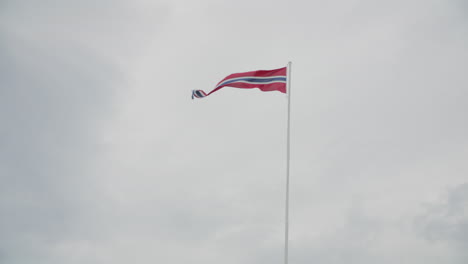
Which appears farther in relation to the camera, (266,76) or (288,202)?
(266,76)

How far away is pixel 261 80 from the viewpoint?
29781mm

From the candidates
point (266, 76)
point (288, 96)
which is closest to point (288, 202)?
point (288, 96)

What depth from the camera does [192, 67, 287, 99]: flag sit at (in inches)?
1143

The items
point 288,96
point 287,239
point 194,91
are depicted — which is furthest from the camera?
point 194,91

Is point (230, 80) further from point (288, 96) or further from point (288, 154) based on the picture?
point (288, 154)

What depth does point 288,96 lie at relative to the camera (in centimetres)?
2766

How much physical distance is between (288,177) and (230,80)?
852 cm

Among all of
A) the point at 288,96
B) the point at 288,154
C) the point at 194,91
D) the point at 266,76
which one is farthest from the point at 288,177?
the point at 194,91

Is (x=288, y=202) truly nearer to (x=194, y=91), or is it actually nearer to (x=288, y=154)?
(x=288, y=154)

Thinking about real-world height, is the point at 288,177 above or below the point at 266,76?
below

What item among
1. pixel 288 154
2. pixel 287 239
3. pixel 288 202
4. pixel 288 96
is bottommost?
Result: pixel 287 239

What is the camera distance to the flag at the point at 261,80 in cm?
2903

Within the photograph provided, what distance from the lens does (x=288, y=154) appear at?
86.8ft

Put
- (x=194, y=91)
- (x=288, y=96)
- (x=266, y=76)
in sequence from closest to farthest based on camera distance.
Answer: (x=288, y=96) < (x=266, y=76) < (x=194, y=91)
